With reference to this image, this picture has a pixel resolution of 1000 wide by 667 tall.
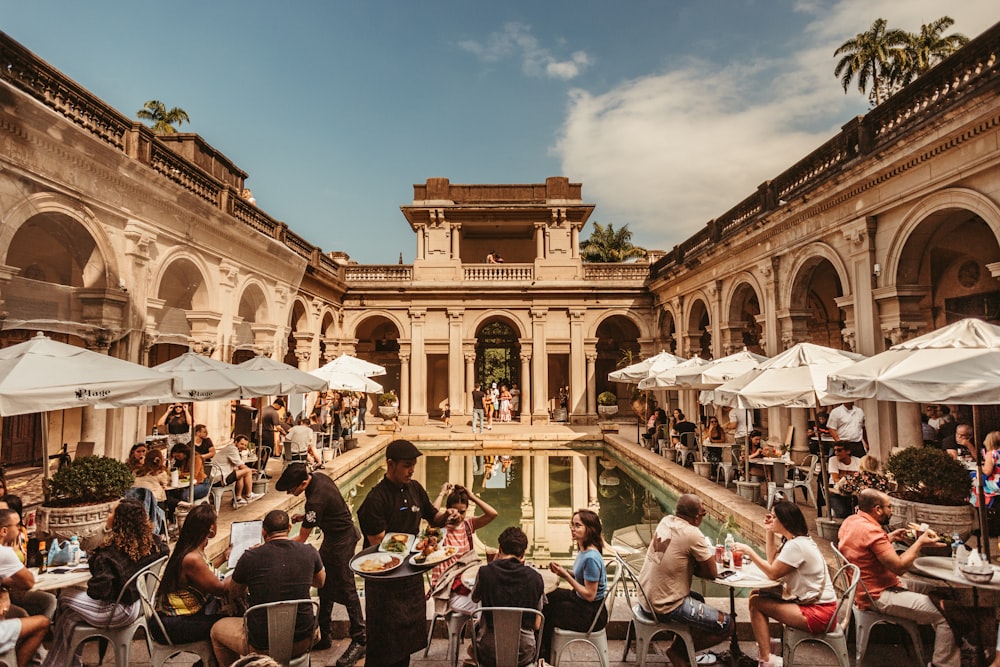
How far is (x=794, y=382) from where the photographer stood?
24.4ft

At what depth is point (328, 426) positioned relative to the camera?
568 inches

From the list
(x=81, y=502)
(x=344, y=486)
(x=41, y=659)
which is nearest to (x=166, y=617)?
(x=41, y=659)

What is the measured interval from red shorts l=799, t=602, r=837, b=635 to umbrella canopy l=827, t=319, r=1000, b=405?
2.33 m

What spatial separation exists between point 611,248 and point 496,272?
15661 millimetres

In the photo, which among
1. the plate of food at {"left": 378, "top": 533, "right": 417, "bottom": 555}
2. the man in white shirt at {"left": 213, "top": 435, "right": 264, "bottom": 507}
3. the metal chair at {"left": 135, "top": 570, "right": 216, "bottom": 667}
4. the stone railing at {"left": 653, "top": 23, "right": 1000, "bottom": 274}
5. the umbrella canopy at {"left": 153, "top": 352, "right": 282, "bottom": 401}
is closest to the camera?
the metal chair at {"left": 135, "top": 570, "right": 216, "bottom": 667}

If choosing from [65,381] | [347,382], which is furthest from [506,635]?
[347,382]

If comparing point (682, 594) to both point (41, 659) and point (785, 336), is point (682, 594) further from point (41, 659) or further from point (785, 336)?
point (785, 336)

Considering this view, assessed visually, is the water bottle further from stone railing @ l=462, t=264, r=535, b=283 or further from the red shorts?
stone railing @ l=462, t=264, r=535, b=283

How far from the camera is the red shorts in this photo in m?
3.75

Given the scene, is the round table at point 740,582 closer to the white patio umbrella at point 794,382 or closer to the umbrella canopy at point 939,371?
the umbrella canopy at point 939,371

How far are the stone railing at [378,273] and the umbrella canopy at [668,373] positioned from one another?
12.5 m

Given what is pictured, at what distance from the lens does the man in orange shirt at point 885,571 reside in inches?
152

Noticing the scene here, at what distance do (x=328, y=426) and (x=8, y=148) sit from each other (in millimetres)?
9048

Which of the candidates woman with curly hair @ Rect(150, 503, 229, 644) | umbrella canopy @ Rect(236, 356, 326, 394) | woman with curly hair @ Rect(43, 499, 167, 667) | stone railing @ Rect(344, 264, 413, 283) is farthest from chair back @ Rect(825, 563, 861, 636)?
stone railing @ Rect(344, 264, 413, 283)
